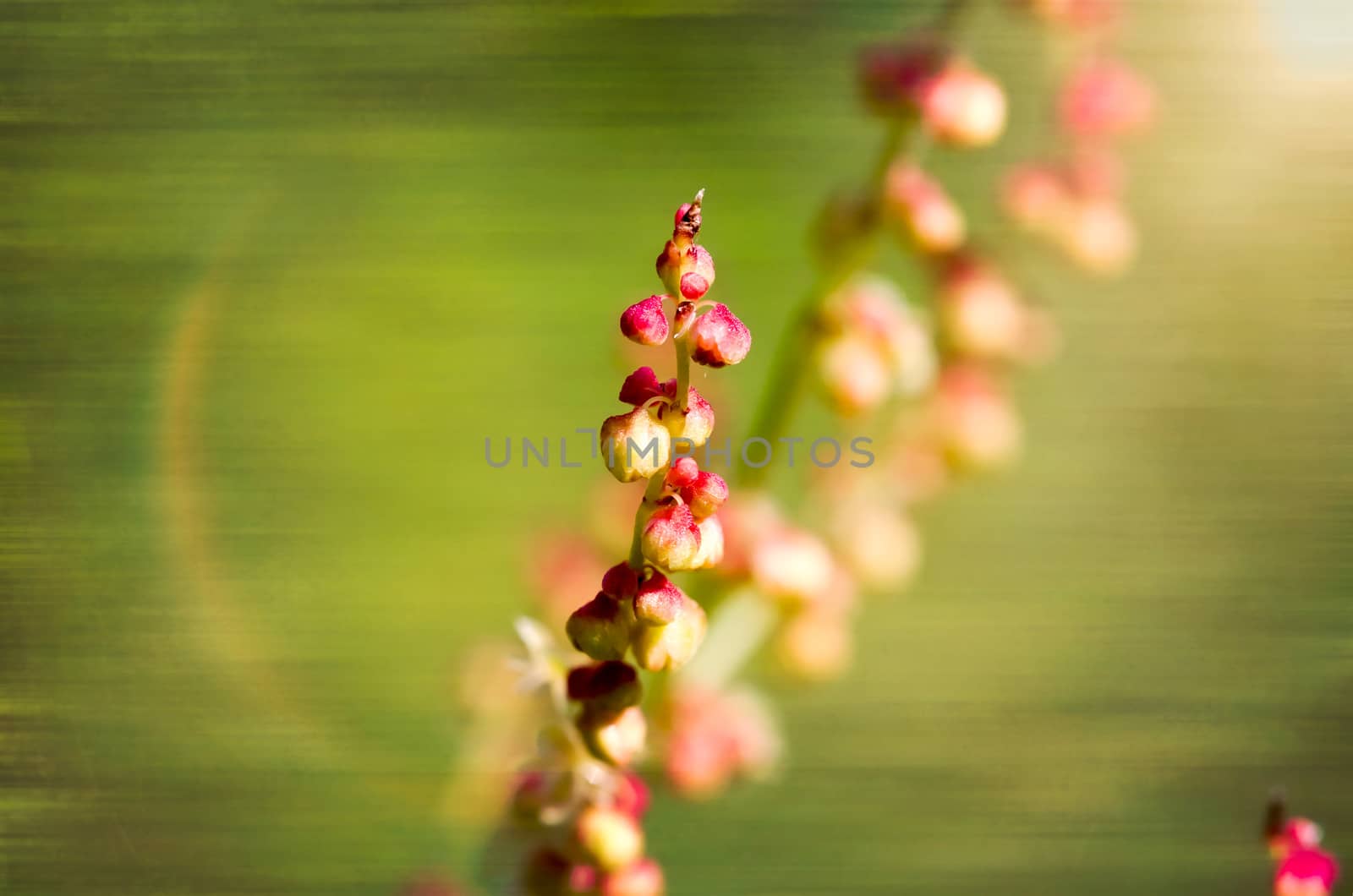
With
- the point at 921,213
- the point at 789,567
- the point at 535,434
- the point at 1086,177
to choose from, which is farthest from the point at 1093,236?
the point at 535,434

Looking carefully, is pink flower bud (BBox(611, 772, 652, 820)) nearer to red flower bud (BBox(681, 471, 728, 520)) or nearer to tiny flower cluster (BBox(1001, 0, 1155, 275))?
red flower bud (BBox(681, 471, 728, 520))

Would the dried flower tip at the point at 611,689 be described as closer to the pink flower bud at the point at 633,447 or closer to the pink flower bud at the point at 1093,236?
the pink flower bud at the point at 633,447

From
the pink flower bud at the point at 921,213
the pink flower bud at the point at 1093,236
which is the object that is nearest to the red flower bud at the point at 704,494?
the pink flower bud at the point at 921,213

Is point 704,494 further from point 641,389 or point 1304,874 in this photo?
point 1304,874

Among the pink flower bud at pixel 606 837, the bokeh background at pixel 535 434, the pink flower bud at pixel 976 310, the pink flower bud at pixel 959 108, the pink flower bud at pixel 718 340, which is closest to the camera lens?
the pink flower bud at pixel 718 340

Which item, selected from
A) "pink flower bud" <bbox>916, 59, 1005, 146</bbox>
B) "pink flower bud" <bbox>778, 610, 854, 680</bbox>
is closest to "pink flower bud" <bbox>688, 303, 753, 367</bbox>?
"pink flower bud" <bbox>916, 59, 1005, 146</bbox>

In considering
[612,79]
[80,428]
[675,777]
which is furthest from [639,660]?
[612,79]
